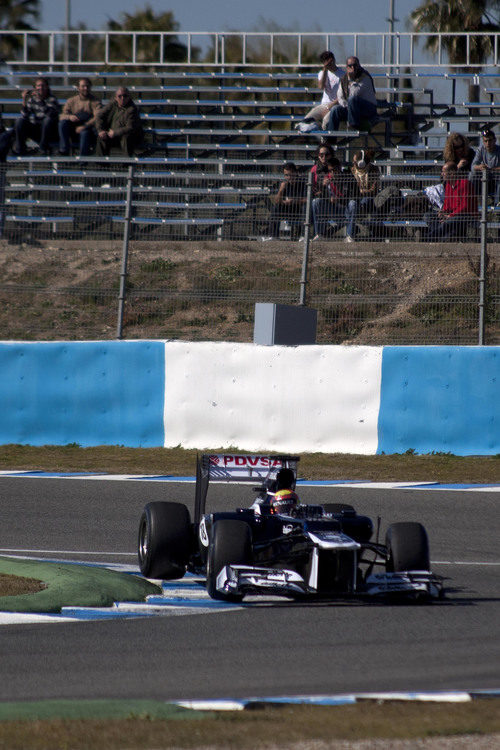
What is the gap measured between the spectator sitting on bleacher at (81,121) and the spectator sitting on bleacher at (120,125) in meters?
0.18

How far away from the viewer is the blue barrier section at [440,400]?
12.8m

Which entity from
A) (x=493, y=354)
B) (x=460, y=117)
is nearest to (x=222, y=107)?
(x=460, y=117)

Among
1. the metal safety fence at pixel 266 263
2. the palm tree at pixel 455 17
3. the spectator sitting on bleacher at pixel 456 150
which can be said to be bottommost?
the metal safety fence at pixel 266 263

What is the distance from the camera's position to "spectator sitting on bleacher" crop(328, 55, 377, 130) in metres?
18.5

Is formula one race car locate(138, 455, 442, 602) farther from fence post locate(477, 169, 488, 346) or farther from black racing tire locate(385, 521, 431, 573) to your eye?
fence post locate(477, 169, 488, 346)

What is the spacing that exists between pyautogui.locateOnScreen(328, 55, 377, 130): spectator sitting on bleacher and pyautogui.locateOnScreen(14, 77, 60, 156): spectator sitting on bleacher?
457 centimetres

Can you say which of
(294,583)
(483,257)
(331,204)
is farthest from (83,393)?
(294,583)

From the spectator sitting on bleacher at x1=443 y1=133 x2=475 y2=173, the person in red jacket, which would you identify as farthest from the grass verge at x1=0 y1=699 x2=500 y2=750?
the spectator sitting on bleacher at x1=443 y1=133 x2=475 y2=173

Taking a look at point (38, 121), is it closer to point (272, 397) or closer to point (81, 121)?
point (81, 121)

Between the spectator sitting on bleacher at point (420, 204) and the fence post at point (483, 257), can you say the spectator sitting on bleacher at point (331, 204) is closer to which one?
the spectator sitting on bleacher at point (420, 204)

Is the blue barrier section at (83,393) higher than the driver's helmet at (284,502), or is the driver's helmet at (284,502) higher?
the blue barrier section at (83,393)

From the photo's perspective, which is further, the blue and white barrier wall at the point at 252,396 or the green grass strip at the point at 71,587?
the blue and white barrier wall at the point at 252,396

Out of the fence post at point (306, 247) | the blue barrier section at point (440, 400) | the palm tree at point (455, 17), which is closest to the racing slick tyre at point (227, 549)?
the blue barrier section at point (440, 400)

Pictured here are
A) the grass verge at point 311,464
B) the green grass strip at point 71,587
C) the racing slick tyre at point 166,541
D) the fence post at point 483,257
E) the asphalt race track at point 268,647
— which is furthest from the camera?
the fence post at point 483,257
